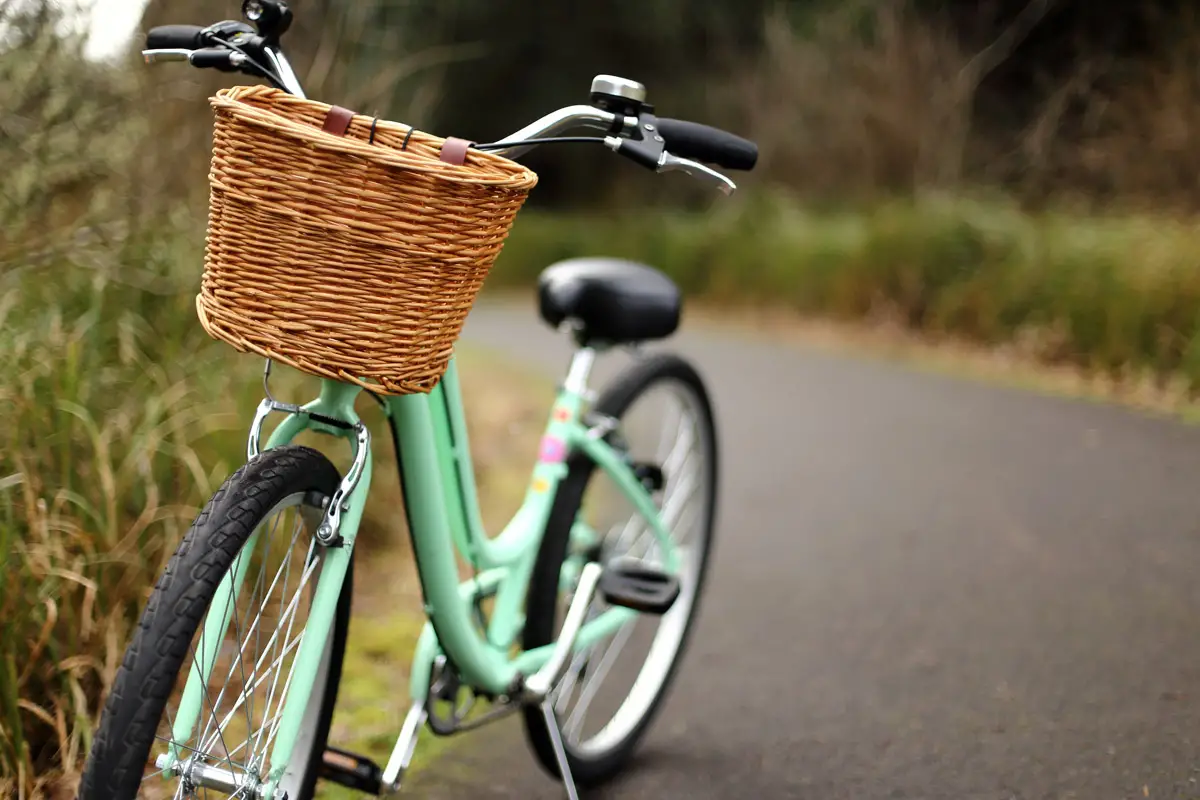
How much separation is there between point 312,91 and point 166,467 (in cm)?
210

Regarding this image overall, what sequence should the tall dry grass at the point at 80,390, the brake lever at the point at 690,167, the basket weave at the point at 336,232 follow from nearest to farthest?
the basket weave at the point at 336,232 → the brake lever at the point at 690,167 → the tall dry grass at the point at 80,390

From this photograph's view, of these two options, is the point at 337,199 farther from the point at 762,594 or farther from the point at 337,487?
the point at 762,594

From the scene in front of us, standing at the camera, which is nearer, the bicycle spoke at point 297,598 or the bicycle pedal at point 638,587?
the bicycle spoke at point 297,598

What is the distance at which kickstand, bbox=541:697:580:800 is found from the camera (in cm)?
270

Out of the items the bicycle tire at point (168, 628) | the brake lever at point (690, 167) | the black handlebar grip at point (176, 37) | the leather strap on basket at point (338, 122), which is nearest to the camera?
the bicycle tire at point (168, 628)

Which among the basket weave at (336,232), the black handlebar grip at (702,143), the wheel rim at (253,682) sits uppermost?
the black handlebar grip at (702,143)

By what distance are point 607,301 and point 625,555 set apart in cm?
72

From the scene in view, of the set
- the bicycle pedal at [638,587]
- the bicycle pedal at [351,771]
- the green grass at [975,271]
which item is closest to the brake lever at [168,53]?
the bicycle pedal at [351,771]

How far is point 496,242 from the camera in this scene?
192 centimetres

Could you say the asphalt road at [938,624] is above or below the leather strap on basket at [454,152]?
below

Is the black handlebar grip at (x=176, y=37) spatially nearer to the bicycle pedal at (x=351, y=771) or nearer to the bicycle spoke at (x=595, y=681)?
the bicycle pedal at (x=351, y=771)

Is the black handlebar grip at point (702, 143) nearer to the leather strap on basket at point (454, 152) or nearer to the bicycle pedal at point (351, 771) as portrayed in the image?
the leather strap on basket at point (454, 152)

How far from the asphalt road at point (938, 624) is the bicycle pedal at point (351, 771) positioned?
2.02 ft

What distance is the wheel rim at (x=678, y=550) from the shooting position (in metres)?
3.20
